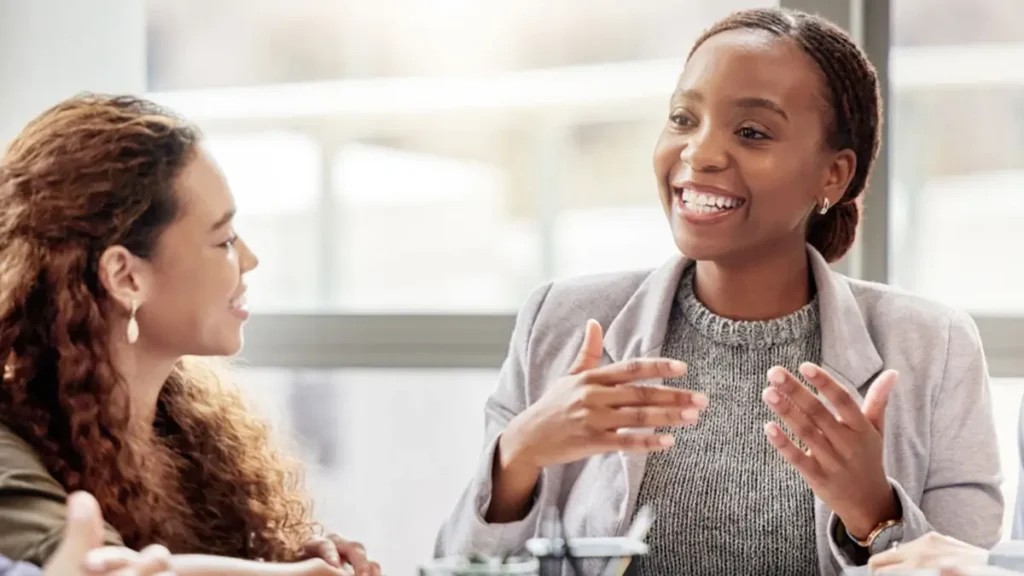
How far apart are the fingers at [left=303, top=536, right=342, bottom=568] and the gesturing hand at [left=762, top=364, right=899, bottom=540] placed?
0.56 m

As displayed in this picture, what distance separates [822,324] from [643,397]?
1.32 feet

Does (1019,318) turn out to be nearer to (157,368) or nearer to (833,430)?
(833,430)

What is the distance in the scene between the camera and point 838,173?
5.64ft

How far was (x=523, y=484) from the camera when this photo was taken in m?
1.57

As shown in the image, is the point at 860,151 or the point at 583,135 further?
the point at 583,135

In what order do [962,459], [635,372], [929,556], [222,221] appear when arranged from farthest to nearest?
[962,459]
[222,221]
[635,372]
[929,556]

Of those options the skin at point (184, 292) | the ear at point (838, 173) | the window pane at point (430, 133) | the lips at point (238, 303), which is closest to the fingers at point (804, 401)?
the ear at point (838, 173)

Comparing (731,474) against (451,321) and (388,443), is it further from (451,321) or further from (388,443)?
(388,443)

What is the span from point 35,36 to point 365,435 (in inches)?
39.1

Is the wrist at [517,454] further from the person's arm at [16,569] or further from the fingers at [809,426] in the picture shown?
the person's arm at [16,569]

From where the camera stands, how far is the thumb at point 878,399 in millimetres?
1435

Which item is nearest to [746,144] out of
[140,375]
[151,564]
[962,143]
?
[962,143]

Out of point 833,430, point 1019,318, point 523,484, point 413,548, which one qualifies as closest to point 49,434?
point 523,484

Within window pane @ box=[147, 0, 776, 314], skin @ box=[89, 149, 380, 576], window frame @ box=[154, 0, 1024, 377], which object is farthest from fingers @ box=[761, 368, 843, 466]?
window pane @ box=[147, 0, 776, 314]
